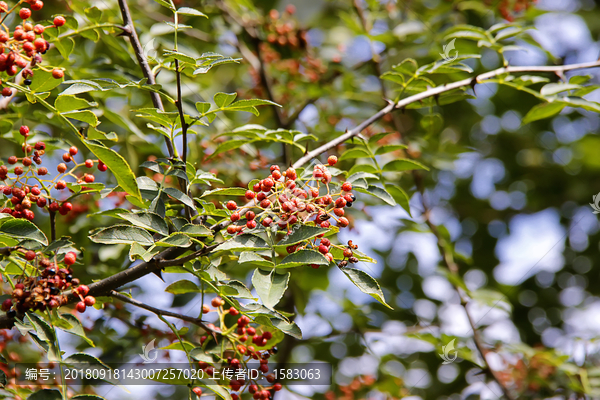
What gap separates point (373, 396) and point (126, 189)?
8.90 feet

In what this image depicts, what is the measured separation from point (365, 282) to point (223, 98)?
674 mm

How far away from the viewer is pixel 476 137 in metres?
4.65

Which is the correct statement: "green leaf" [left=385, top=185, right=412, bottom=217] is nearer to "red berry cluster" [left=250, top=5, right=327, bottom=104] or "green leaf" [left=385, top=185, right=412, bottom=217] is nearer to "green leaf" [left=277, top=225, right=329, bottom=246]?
"green leaf" [left=277, top=225, right=329, bottom=246]

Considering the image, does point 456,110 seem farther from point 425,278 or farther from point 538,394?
point 538,394

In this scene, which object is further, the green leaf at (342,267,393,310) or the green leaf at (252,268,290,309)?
the green leaf at (342,267,393,310)

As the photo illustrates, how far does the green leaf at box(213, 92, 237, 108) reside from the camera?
4.73 ft

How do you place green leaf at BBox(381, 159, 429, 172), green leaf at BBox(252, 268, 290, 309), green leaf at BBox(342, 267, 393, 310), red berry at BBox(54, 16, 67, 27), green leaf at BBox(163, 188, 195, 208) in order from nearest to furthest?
green leaf at BBox(252, 268, 290, 309), green leaf at BBox(342, 267, 393, 310), green leaf at BBox(163, 188, 195, 208), red berry at BBox(54, 16, 67, 27), green leaf at BBox(381, 159, 429, 172)

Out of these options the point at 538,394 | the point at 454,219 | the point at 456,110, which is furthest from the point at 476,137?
the point at 538,394

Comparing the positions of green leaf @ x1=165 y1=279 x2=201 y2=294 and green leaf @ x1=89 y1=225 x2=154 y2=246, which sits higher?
green leaf @ x1=89 y1=225 x2=154 y2=246

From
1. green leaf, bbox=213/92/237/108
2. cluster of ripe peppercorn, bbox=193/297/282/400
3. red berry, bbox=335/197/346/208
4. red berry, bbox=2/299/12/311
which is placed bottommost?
cluster of ripe peppercorn, bbox=193/297/282/400

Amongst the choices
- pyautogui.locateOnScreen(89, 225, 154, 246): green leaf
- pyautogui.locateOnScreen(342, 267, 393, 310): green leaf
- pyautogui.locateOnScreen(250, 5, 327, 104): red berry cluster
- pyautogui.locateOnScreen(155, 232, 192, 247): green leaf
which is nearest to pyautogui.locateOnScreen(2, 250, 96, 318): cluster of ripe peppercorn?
pyautogui.locateOnScreen(89, 225, 154, 246): green leaf

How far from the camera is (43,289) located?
50.4 inches

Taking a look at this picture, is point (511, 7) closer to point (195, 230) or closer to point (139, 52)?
point (139, 52)

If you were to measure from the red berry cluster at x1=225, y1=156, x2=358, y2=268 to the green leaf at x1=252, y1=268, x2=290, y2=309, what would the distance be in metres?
0.11
